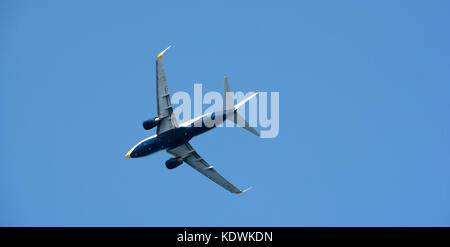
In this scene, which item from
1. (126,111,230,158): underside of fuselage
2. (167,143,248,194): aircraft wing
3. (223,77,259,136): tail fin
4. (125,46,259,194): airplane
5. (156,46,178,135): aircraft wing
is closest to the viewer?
(156,46,178,135): aircraft wing

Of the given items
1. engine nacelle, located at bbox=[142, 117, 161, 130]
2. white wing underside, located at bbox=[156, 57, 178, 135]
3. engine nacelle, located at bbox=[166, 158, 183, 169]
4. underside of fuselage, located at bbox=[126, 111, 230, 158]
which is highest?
white wing underside, located at bbox=[156, 57, 178, 135]

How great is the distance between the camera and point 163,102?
70.1 metres

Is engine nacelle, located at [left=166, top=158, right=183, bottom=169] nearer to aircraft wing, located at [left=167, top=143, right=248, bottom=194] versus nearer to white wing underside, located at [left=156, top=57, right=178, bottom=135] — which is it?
aircraft wing, located at [left=167, top=143, right=248, bottom=194]

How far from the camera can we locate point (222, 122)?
69.9m

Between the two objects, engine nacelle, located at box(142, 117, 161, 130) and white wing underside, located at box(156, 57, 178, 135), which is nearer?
white wing underside, located at box(156, 57, 178, 135)

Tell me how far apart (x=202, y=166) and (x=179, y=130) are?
307 inches

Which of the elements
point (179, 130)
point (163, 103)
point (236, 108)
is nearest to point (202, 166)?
point (179, 130)

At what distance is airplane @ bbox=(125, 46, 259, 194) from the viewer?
6888cm

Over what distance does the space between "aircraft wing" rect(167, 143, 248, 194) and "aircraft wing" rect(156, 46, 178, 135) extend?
528 centimetres

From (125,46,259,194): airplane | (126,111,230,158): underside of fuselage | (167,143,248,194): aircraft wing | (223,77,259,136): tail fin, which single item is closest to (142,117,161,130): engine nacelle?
(125,46,259,194): airplane
